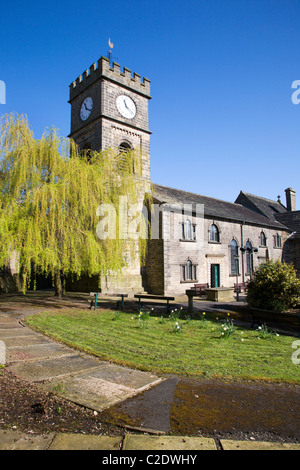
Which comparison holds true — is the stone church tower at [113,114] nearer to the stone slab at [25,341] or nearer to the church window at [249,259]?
the stone slab at [25,341]

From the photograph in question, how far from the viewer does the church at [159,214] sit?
760 inches

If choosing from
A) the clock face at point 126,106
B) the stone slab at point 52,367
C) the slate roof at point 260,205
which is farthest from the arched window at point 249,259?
the stone slab at point 52,367

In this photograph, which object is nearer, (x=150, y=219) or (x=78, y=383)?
(x=78, y=383)

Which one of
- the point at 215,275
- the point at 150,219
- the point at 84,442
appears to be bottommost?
the point at 84,442

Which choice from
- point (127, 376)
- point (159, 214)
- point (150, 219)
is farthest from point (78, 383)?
point (150, 219)

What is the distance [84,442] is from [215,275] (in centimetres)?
2102

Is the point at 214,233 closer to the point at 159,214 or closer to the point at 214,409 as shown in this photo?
the point at 159,214

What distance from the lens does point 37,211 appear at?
969cm

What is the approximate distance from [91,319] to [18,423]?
254 inches

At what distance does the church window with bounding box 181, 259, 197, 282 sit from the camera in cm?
2034

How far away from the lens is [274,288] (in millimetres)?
11844

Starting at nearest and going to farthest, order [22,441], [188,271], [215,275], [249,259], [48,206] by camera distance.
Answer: [22,441], [48,206], [188,271], [215,275], [249,259]

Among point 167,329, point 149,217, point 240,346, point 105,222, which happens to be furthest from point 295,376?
point 149,217
